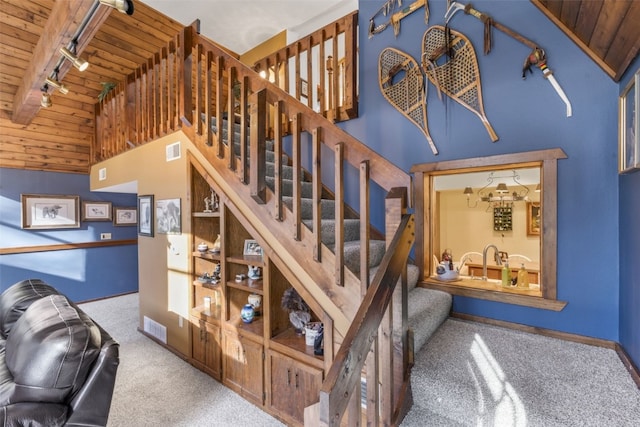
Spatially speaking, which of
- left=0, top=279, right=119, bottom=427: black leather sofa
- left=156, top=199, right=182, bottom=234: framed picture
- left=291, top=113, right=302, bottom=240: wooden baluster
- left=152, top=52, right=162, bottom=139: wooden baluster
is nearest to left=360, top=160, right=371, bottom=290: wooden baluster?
left=291, top=113, right=302, bottom=240: wooden baluster

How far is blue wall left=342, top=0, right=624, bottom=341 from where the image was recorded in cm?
187

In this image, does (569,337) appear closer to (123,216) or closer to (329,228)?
(329,228)

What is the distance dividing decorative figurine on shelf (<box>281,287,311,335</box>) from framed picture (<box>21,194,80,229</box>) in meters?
4.43

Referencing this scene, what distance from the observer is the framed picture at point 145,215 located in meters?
3.18

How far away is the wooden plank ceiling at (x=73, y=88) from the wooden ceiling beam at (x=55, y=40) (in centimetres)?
32

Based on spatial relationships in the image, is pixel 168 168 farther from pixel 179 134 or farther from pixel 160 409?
pixel 160 409

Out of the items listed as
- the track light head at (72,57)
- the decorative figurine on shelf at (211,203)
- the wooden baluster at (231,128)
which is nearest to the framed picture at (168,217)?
the decorative figurine on shelf at (211,203)

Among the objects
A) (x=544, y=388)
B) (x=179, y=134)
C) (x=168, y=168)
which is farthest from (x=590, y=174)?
(x=168, y=168)

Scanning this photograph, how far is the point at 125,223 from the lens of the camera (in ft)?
17.2

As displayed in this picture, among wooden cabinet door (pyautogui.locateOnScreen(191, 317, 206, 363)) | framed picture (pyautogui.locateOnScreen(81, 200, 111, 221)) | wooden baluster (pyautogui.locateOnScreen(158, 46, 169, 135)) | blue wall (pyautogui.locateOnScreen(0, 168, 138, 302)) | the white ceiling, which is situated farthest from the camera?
framed picture (pyautogui.locateOnScreen(81, 200, 111, 221))

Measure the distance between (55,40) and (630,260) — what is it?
424cm

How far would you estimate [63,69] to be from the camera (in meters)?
2.76

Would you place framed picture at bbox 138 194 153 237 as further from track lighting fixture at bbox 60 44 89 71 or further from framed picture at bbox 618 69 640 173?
framed picture at bbox 618 69 640 173

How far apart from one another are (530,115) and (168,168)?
10.4ft
